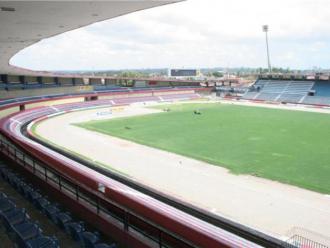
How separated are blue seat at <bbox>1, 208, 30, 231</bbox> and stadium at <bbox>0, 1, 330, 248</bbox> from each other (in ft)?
0.11

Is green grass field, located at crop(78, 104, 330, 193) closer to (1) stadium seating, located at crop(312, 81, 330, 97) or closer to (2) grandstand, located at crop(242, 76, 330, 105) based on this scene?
(2) grandstand, located at crop(242, 76, 330, 105)

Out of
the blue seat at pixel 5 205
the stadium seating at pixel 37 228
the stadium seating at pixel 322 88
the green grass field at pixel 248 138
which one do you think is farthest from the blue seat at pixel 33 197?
the stadium seating at pixel 322 88

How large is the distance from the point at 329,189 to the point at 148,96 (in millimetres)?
53305

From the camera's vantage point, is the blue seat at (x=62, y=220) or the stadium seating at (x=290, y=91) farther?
the stadium seating at (x=290, y=91)

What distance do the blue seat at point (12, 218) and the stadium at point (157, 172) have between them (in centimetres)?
3

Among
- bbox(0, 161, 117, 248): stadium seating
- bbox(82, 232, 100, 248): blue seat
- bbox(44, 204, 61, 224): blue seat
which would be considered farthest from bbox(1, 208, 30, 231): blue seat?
bbox(82, 232, 100, 248): blue seat

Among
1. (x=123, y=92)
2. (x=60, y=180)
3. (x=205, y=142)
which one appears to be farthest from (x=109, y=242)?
(x=123, y=92)

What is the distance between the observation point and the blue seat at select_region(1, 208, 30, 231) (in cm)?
884

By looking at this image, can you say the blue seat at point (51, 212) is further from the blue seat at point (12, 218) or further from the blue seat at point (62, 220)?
the blue seat at point (12, 218)

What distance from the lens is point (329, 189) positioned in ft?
53.9

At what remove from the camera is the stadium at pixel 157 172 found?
9055 mm

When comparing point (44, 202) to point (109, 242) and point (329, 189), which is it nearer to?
point (109, 242)

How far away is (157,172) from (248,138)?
11943mm

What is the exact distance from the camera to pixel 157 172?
19891mm
